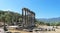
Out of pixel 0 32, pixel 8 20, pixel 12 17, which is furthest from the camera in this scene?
pixel 12 17

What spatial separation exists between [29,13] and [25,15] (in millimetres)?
1843

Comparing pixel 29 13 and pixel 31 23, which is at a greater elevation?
pixel 29 13

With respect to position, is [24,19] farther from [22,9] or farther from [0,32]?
[0,32]

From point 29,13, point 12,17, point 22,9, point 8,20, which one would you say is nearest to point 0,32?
point 22,9

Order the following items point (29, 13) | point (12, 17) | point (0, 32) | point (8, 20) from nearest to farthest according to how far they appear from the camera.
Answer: point (0, 32), point (29, 13), point (8, 20), point (12, 17)

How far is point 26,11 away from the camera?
39.4 metres

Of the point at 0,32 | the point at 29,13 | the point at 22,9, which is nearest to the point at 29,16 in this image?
the point at 29,13

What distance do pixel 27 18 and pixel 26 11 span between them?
2181mm

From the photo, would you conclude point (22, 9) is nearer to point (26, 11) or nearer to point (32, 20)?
point (26, 11)

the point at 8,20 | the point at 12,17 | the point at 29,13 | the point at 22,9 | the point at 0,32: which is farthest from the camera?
the point at 12,17

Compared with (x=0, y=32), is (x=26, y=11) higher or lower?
higher

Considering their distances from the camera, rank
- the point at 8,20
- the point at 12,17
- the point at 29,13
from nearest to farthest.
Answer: the point at 29,13, the point at 8,20, the point at 12,17

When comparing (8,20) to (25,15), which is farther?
(8,20)

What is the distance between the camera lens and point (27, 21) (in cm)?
4069
